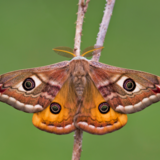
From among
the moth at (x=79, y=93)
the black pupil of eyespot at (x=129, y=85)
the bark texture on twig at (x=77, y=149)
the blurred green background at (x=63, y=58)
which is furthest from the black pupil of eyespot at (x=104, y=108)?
the blurred green background at (x=63, y=58)

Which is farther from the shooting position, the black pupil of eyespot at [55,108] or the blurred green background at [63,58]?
the blurred green background at [63,58]

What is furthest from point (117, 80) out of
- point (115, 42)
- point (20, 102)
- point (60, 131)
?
point (115, 42)

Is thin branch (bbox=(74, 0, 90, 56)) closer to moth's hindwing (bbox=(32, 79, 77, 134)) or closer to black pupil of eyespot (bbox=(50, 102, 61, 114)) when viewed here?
moth's hindwing (bbox=(32, 79, 77, 134))

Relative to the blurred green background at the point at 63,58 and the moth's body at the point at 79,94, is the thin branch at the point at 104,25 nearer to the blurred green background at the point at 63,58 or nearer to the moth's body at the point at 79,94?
the moth's body at the point at 79,94

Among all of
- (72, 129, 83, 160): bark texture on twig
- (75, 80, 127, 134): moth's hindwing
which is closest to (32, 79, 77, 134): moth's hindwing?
(75, 80, 127, 134): moth's hindwing

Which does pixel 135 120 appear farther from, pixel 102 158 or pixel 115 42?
pixel 115 42

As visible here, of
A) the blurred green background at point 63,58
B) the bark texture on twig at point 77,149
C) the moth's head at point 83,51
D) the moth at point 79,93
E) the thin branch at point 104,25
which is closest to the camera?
the bark texture on twig at point 77,149

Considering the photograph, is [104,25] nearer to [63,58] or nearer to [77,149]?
[77,149]

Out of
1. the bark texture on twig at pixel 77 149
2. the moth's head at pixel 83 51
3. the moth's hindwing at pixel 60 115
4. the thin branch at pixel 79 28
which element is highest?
the thin branch at pixel 79 28
